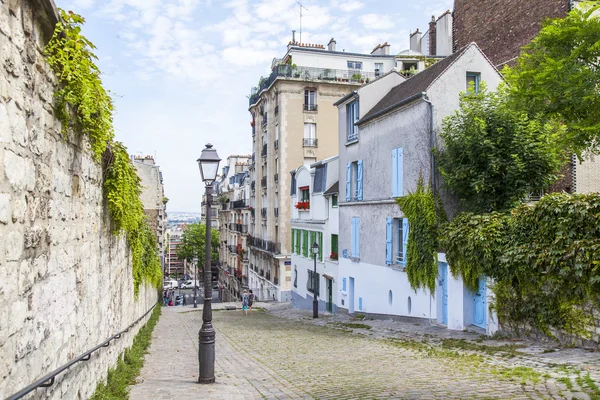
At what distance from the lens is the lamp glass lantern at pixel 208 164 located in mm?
9273

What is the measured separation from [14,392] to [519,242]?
11.5 meters

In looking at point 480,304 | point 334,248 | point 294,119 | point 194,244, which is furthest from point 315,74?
point 194,244

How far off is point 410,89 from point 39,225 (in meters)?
16.3

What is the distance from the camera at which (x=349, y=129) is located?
A: 74.0 feet

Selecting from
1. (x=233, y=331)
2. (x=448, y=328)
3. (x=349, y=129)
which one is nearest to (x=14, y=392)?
(x=448, y=328)

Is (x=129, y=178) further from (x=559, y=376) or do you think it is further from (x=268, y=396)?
(x=559, y=376)

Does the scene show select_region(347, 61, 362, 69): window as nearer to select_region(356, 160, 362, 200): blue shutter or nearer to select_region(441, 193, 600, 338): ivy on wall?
select_region(356, 160, 362, 200): blue shutter

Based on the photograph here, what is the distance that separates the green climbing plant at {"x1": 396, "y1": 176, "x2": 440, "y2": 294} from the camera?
1630 centimetres

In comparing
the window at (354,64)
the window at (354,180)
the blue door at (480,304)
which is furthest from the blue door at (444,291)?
the window at (354,64)

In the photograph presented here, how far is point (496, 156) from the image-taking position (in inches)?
615

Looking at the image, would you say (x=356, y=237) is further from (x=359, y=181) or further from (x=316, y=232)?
(x=316, y=232)

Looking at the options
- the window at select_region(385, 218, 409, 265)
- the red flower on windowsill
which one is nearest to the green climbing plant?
the window at select_region(385, 218, 409, 265)

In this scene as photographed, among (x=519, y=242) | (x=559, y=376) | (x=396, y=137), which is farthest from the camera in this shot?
(x=396, y=137)

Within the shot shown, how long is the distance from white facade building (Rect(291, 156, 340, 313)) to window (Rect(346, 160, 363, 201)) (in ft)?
9.68
